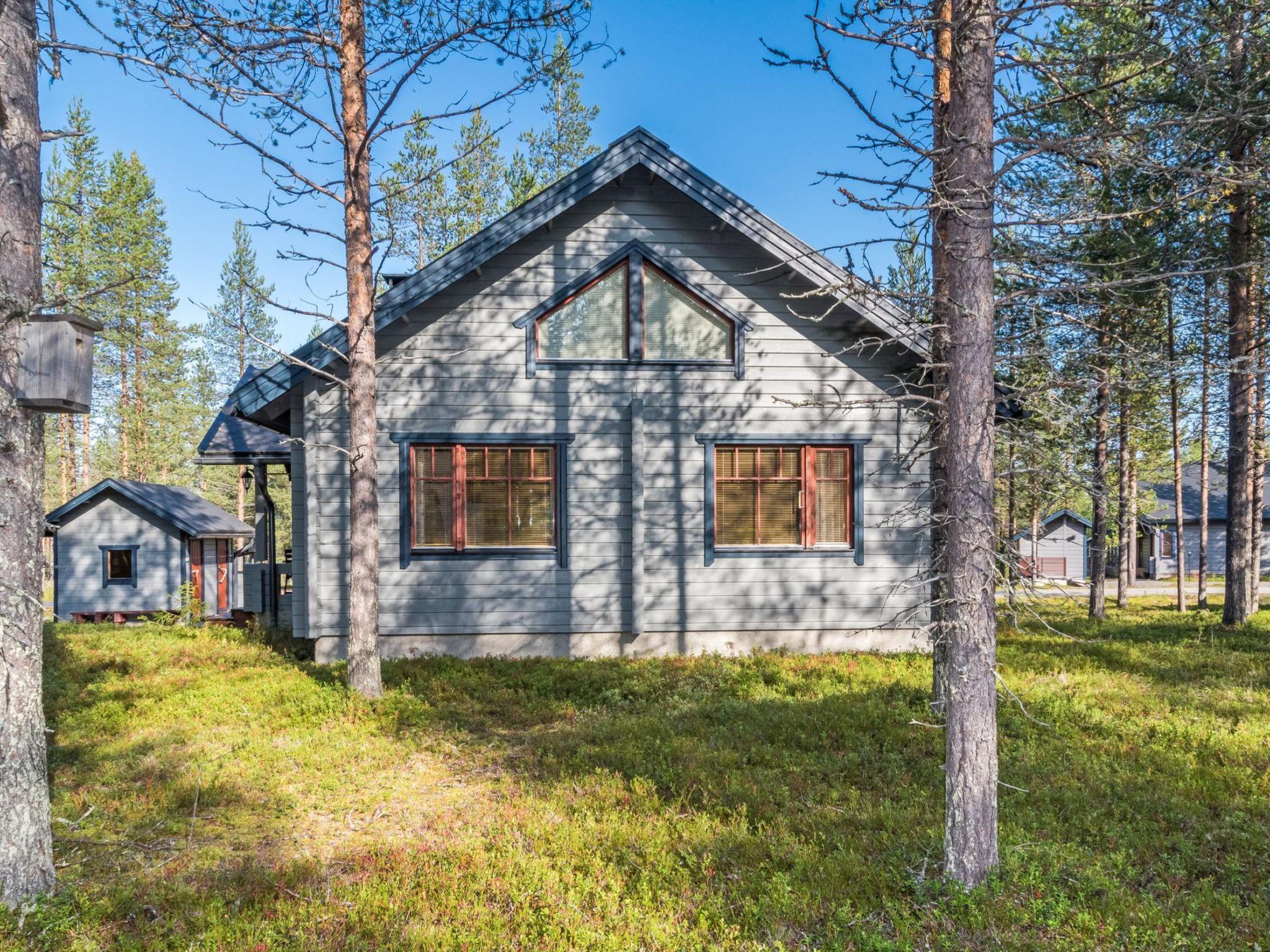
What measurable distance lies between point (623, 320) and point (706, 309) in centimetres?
132

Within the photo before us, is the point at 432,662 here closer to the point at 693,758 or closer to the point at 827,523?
the point at 693,758

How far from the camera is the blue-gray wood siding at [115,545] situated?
2334 centimetres

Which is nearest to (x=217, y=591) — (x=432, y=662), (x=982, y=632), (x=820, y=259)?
(x=432, y=662)

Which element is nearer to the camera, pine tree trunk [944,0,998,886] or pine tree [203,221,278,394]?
pine tree trunk [944,0,998,886]

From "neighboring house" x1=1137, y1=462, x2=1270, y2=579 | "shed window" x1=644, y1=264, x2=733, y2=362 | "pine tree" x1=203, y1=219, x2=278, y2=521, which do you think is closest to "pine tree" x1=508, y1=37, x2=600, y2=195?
"pine tree" x1=203, y1=219, x2=278, y2=521

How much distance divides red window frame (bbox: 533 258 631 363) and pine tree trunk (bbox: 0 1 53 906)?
24.3ft

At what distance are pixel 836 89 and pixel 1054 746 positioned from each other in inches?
233

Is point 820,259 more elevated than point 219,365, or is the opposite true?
point 219,365

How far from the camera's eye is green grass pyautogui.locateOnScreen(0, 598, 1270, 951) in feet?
13.7

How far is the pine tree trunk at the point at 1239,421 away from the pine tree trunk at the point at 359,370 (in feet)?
45.6

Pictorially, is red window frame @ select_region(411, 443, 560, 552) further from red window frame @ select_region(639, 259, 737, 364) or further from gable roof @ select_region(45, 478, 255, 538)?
gable roof @ select_region(45, 478, 255, 538)

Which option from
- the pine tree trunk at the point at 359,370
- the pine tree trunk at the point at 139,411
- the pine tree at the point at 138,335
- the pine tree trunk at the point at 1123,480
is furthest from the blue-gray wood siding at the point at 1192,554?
the pine tree trunk at the point at 139,411

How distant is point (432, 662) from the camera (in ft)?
35.3

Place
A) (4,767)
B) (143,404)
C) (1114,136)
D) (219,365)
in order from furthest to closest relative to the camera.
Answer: (219,365), (143,404), (4,767), (1114,136)
